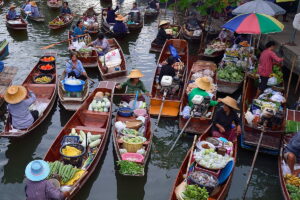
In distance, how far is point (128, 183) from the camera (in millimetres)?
7766

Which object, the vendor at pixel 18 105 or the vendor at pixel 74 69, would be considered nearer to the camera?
the vendor at pixel 18 105

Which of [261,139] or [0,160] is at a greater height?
[261,139]

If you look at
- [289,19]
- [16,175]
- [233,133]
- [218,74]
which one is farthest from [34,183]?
[289,19]

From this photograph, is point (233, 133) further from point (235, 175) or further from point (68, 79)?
point (68, 79)

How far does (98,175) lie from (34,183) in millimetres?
2696

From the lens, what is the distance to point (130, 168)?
23.0ft

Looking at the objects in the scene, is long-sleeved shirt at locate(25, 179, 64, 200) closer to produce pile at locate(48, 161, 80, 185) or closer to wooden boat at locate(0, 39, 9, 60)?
produce pile at locate(48, 161, 80, 185)

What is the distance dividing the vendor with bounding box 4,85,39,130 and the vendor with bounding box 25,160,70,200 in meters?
3.14

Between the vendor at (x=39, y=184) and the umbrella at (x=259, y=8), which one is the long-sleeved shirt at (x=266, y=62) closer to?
the umbrella at (x=259, y=8)

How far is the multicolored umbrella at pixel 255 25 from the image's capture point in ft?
30.5

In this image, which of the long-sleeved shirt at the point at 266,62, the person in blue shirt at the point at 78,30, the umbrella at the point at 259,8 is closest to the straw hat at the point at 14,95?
the person in blue shirt at the point at 78,30

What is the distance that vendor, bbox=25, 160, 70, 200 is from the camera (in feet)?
17.6

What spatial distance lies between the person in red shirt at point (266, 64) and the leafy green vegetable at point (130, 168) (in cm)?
574

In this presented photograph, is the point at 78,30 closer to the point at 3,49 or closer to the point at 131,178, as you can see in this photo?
the point at 3,49
